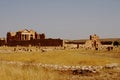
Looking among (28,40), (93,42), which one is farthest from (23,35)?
(93,42)

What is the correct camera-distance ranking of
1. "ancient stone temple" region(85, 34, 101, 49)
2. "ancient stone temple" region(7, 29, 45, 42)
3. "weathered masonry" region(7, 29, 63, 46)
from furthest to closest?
"ancient stone temple" region(7, 29, 45, 42)
"ancient stone temple" region(85, 34, 101, 49)
"weathered masonry" region(7, 29, 63, 46)

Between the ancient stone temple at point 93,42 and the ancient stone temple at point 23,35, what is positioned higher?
the ancient stone temple at point 23,35

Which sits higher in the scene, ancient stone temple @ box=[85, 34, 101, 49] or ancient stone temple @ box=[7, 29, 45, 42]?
ancient stone temple @ box=[7, 29, 45, 42]

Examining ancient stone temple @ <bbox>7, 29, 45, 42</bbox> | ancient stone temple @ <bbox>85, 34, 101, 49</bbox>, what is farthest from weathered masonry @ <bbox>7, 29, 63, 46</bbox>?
ancient stone temple @ <bbox>85, 34, 101, 49</bbox>

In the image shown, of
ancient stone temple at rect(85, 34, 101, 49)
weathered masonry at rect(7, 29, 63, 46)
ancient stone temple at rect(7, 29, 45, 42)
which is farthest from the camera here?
ancient stone temple at rect(7, 29, 45, 42)

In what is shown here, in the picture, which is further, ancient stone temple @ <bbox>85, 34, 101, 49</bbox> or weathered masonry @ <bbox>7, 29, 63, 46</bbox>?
ancient stone temple @ <bbox>85, 34, 101, 49</bbox>

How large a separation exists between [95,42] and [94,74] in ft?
159

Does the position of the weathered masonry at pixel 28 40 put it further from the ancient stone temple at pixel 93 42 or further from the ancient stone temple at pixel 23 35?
the ancient stone temple at pixel 93 42

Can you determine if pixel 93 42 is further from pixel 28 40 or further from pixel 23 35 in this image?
pixel 23 35

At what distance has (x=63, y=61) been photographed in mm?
21188

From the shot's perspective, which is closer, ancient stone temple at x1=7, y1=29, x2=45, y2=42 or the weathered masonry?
the weathered masonry

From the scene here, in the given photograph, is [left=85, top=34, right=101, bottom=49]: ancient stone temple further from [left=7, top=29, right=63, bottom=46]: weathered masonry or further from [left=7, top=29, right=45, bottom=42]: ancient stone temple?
[left=7, top=29, right=45, bottom=42]: ancient stone temple

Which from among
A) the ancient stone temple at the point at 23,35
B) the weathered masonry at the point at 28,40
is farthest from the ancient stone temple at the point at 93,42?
the ancient stone temple at the point at 23,35

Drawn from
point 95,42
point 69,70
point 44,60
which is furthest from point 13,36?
point 69,70
